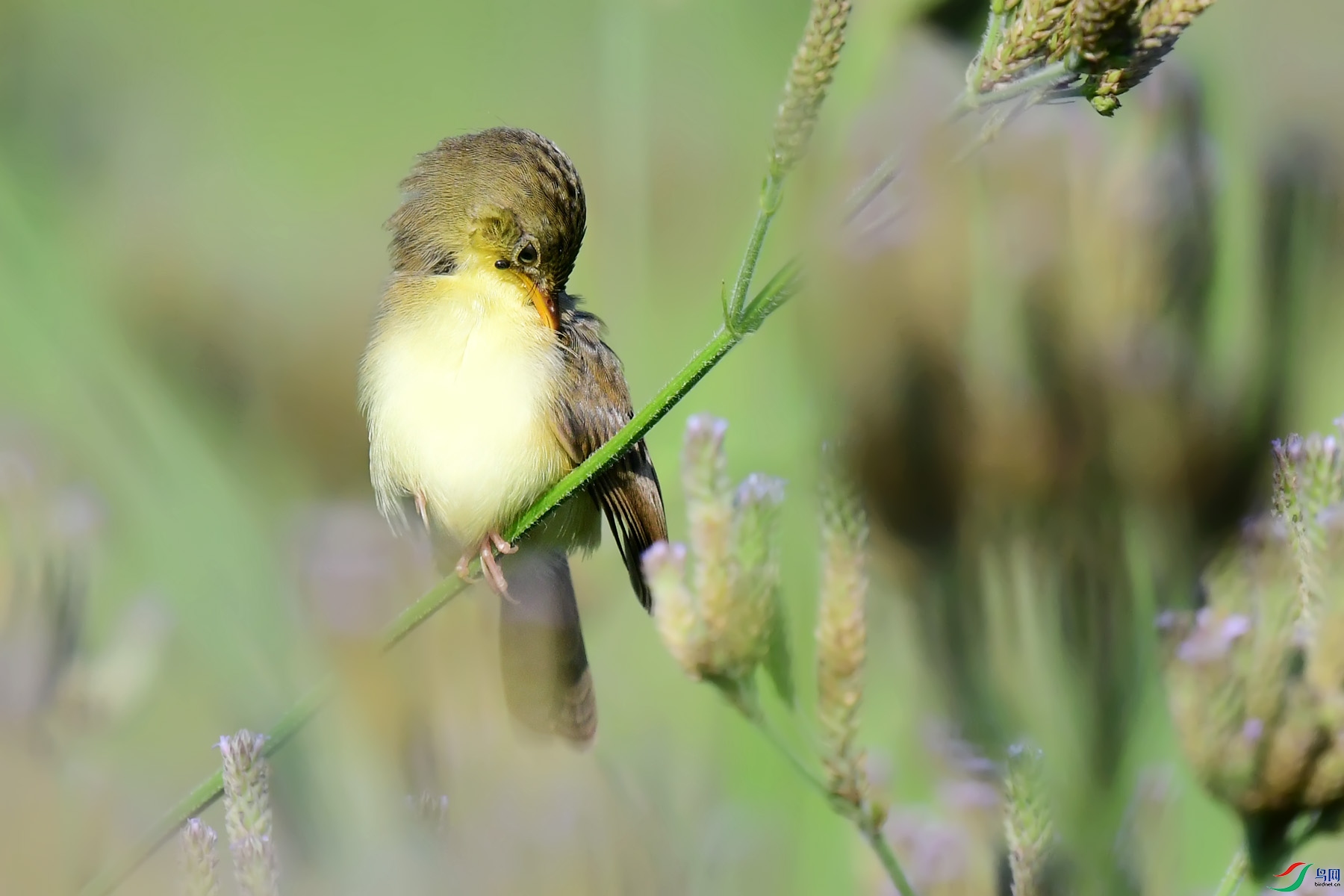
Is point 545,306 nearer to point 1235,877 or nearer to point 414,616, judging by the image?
point 414,616

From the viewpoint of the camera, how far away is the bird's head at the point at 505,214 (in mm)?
2193

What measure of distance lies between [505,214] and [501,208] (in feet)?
0.05

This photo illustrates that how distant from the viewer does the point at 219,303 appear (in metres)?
2.16

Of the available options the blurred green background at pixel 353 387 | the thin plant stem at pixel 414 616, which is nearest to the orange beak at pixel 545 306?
the blurred green background at pixel 353 387

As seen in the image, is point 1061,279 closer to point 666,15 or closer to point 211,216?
point 666,15

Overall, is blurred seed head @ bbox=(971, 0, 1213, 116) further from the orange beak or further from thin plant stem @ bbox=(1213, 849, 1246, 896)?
the orange beak

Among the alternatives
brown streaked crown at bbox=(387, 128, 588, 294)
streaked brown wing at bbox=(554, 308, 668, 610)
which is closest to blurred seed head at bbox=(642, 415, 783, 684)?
streaked brown wing at bbox=(554, 308, 668, 610)

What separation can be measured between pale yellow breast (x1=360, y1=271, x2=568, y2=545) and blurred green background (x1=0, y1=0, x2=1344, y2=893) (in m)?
0.08

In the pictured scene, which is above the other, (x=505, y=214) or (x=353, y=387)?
(x=505, y=214)

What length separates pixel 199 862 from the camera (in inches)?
34.6

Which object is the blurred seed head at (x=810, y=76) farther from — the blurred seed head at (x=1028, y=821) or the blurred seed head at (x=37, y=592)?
the blurred seed head at (x=37, y=592)

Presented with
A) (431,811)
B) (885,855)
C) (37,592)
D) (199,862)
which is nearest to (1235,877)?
(885,855)

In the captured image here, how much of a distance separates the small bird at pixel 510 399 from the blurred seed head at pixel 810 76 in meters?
0.99

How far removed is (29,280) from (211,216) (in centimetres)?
77
